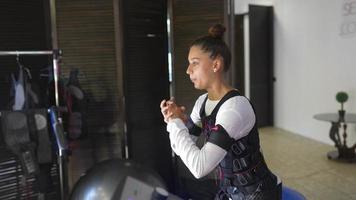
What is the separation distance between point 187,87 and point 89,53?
0.83m

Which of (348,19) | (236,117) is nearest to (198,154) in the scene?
(236,117)

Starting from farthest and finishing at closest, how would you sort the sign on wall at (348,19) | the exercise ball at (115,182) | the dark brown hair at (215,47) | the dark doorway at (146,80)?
the sign on wall at (348,19) < the dark doorway at (146,80) < the exercise ball at (115,182) < the dark brown hair at (215,47)

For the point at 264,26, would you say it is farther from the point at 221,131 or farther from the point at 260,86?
the point at 221,131

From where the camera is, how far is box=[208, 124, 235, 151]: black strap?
3.72 ft

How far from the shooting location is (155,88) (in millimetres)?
2979

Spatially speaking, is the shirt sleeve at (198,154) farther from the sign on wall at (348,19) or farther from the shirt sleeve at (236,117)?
the sign on wall at (348,19)

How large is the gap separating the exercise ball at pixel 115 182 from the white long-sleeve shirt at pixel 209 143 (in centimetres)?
89

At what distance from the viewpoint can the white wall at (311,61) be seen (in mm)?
4445

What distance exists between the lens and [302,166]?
3941 millimetres

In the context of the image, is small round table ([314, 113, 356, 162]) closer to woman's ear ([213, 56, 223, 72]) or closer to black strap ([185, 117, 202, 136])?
black strap ([185, 117, 202, 136])

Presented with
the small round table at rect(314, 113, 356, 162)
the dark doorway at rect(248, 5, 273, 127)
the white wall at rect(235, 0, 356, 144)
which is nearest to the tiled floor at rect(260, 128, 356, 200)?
the small round table at rect(314, 113, 356, 162)

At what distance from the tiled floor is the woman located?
2055 millimetres

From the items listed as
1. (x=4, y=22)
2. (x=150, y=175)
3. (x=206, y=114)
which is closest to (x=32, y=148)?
(x=150, y=175)

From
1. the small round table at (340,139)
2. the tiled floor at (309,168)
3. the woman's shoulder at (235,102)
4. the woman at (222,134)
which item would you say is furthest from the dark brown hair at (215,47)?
the small round table at (340,139)
